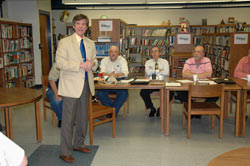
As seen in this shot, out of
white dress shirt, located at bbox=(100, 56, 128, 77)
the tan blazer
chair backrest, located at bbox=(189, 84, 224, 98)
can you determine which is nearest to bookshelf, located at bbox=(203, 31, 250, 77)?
white dress shirt, located at bbox=(100, 56, 128, 77)

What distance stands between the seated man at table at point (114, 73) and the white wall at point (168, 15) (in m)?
6.17

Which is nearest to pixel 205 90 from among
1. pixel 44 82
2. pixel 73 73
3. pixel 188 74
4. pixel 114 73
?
pixel 188 74

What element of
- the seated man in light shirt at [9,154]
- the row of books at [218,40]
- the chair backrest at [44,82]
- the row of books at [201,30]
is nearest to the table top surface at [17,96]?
the chair backrest at [44,82]

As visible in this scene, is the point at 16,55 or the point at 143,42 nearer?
the point at 16,55

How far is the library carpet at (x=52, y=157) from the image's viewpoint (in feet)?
9.70

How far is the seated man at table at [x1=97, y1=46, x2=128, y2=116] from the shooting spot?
14.6ft

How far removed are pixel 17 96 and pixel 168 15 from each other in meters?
8.42

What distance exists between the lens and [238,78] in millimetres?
4383

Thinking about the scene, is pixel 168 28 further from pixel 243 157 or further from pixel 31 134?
pixel 243 157

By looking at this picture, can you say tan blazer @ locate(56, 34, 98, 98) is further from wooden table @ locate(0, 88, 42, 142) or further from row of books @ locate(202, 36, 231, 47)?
row of books @ locate(202, 36, 231, 47)

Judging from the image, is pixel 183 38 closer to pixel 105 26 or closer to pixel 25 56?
pixel 105 26

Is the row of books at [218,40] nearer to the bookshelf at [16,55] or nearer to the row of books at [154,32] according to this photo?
the row of books at [154,32]

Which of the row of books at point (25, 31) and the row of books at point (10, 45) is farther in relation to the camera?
the row of books at point (25, 31)

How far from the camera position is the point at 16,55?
677 centimetres
